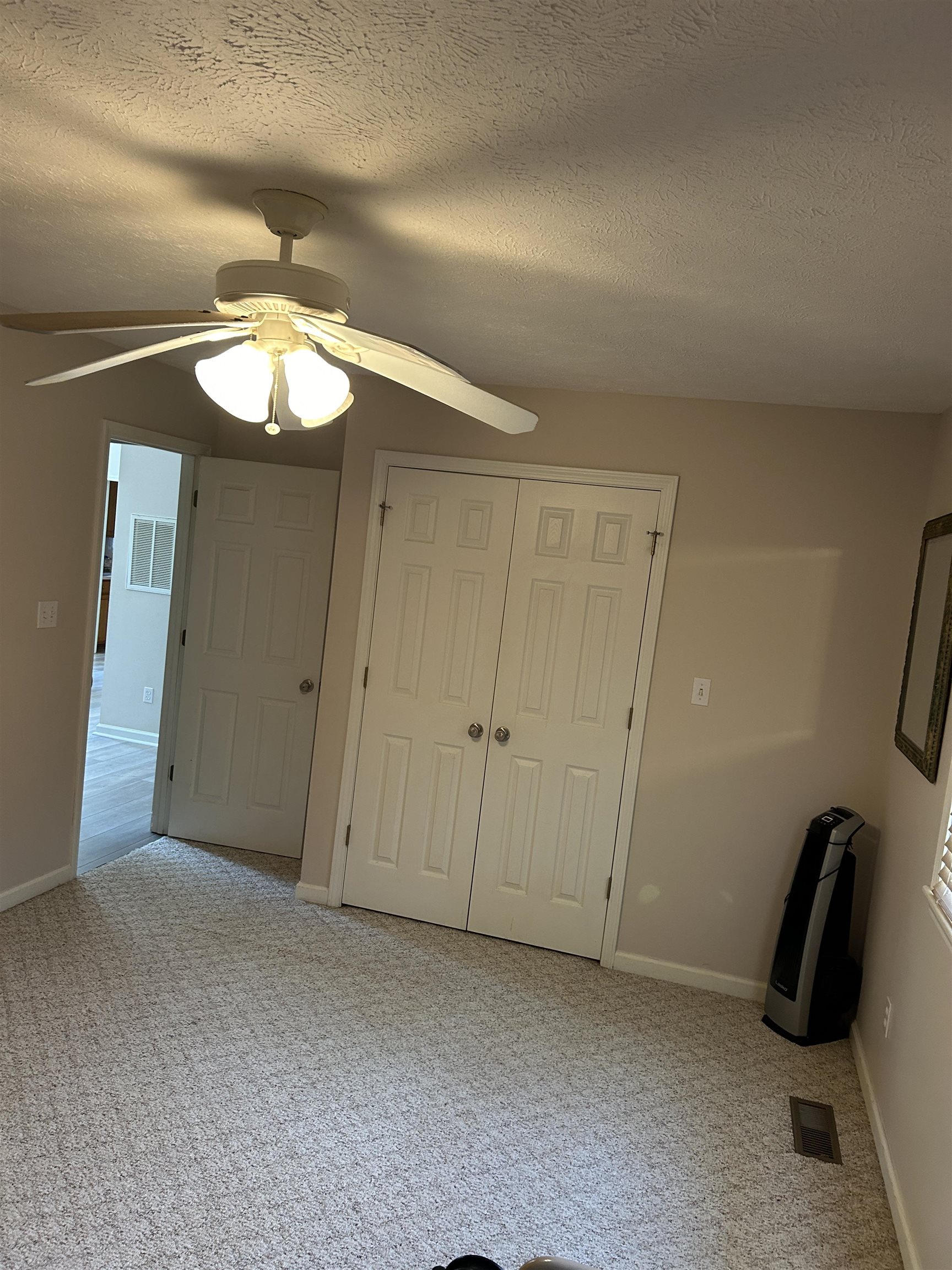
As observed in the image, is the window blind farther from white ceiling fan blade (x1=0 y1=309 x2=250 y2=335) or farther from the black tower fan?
white ceiling fan blade (x1=0 y1=309 x2=250 y2=335)

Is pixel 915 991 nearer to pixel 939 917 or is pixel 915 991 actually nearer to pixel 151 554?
pixel 939 917

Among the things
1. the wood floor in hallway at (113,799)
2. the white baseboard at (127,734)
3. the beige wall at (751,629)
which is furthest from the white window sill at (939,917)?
the white baseboard at (127,734)

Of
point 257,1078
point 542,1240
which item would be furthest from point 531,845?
point 542,1240

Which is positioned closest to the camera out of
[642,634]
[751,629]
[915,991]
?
[915,991]

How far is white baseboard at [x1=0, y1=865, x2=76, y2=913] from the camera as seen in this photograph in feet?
12.6

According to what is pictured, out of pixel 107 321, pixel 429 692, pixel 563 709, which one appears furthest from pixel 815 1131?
pixel 107 321

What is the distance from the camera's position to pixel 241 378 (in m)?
1.85

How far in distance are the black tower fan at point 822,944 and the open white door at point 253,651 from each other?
94.9 inches

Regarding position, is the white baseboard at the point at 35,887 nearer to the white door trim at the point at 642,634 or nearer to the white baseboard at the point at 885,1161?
the white door trim at the point at 642,634

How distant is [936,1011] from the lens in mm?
2402

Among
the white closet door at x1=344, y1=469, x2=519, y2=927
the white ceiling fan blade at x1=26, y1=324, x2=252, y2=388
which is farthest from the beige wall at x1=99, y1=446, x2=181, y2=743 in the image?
the white ceiling fan blade at x1=26, y1=324, x2=252, y2=388

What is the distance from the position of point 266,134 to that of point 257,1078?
8.44 feet

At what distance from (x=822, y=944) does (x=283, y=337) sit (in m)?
2.88

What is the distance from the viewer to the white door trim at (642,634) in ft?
12.5
